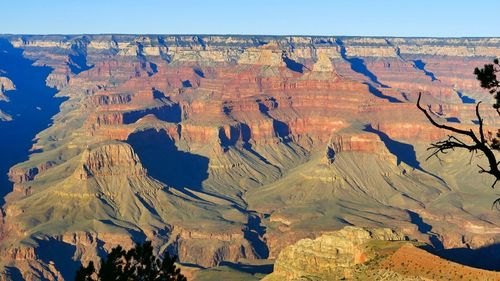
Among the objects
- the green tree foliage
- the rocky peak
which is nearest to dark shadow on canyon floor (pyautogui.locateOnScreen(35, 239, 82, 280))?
the rocky peak

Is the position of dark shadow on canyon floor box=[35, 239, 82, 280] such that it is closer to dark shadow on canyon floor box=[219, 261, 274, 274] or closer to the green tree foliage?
dark shadow on canyon floor box=[219, 261, 274, 274]

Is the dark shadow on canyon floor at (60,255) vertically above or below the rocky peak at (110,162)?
below

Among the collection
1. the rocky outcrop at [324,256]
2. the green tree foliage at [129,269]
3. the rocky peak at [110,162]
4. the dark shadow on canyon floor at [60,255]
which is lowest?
the dark shadow on canyon floor at [60,255]

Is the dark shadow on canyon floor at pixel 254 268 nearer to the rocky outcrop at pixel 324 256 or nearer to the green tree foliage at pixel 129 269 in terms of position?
the rocky outcrop at pixel 324 256

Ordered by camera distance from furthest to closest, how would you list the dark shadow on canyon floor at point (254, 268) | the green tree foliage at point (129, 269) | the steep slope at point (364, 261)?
the dark shadow on canyon floor at point (254, 268) → the steep slope at point (364, 261) → the green tree foliage at point (129, 269)

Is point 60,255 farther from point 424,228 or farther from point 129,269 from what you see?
point 129,269

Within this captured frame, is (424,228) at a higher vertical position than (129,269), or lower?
lower

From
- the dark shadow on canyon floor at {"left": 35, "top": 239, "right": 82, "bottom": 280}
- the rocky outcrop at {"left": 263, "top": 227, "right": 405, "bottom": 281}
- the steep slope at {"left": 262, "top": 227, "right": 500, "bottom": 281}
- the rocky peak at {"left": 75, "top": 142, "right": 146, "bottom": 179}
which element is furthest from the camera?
the rocky peak at {"left": 75, "top": 142, "right": 146, "bottom": 179}

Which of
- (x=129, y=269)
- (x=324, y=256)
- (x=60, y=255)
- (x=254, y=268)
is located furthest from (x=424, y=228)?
(x=129, y=269)

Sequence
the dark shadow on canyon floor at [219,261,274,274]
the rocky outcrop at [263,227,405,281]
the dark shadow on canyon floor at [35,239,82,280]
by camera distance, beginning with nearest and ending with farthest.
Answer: the rocky outcrop at [263,227,405,281] < the dark shadow on canyon floor at [219,261,274,274] < the dark shadow on canyon floor at [35,239,82,280]

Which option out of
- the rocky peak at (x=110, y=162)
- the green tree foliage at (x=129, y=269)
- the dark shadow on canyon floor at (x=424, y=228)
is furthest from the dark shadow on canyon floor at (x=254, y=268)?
the green tree foliage at (x=129, y=269)

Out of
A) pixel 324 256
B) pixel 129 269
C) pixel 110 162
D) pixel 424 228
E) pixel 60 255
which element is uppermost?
pixel 129 269

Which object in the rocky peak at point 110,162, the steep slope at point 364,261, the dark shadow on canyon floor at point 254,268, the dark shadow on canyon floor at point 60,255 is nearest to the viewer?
the steep slope at point 364,261
